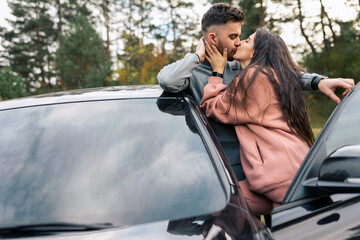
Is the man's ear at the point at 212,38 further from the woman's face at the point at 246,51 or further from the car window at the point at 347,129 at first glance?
Result: the car window at the point at 347,129

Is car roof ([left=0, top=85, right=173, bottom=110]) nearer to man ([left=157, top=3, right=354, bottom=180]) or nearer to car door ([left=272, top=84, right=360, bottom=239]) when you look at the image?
man ([left=157, top=3, right=354, bottom=180])

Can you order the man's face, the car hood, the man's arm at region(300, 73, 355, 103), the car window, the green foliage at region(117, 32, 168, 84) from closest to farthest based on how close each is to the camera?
the car hood < the car window < the man's arm at region(300, 73, 355, 103) < the man's face < the green foliage at region(117, 32, 168, 84)

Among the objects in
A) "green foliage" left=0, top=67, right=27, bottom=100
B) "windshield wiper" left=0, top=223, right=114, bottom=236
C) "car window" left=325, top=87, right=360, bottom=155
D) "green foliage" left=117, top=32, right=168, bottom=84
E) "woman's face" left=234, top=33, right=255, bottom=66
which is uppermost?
"woman's face" left=234, top=33, right=255, bottom=66

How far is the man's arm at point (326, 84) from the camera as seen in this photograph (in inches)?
72.1

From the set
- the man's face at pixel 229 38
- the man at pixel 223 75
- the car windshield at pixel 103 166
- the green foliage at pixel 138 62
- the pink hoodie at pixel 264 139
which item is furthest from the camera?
the green foliage at pixel 138 62

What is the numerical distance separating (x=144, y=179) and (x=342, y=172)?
26.3 inches

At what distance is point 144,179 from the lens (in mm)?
1381

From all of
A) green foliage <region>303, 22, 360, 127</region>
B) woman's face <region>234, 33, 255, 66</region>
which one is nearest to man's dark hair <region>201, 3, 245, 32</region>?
woman's face <region>234, 33, 255, 66</region>

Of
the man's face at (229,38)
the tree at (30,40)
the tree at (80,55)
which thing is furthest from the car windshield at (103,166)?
the tree at (30,40)

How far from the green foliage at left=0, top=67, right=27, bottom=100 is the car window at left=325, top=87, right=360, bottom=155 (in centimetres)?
3102

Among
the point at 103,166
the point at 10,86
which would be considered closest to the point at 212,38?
the point at 103,166

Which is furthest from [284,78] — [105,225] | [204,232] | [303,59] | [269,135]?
[303,59]

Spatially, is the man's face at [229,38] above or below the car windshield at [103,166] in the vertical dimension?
above

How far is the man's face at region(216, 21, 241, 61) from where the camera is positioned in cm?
236
